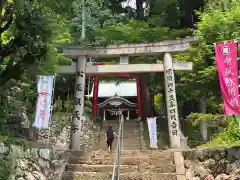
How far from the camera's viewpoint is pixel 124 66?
14.2 metres

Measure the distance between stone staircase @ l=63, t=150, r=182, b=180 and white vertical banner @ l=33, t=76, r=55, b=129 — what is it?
1.94m

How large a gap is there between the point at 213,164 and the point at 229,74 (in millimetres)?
3304

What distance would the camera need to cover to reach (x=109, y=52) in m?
14.4

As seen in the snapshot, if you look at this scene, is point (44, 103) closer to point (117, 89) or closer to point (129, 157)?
point (129, 157)

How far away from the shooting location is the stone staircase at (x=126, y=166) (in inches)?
398

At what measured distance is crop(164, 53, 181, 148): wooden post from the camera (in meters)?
13.1

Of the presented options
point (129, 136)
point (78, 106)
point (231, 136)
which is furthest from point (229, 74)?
point (129, 136)

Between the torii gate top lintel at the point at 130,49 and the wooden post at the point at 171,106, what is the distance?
420 millimetres

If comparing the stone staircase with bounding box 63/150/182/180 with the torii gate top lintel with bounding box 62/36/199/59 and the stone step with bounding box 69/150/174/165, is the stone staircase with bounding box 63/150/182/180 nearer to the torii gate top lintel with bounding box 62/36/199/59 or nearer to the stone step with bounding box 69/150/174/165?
the stone step with bounding box 69/150/174/165

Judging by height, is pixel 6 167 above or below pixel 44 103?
below

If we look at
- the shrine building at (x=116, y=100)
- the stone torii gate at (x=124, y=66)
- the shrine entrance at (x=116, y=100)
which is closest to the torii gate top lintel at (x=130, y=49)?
the stone torii gate at (x=124, y=66)

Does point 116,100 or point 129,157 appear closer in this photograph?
point 129,157

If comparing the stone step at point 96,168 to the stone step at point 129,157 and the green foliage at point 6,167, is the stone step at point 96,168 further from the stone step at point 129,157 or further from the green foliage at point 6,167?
the green foliage at point 6,167

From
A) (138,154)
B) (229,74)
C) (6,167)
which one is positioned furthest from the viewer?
(229,74)
